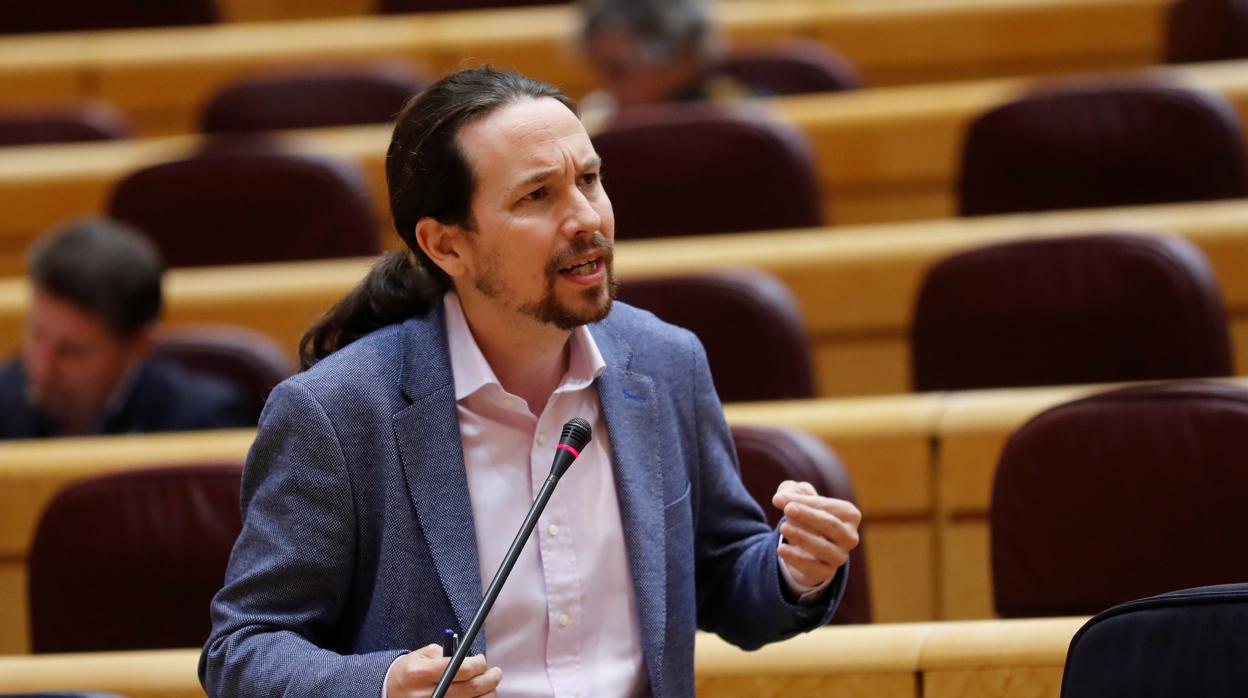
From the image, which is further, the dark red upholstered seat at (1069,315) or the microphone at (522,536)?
the dark red upholstered seat at (1069,315)

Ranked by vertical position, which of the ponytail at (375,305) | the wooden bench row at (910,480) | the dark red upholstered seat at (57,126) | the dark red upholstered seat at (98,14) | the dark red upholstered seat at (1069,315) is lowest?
the wooden bench row at (910,480)

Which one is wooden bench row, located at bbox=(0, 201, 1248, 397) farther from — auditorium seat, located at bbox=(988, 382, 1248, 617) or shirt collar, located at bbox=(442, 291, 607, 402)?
shirt collar, located at bbox=(442, 291, 607, 402)

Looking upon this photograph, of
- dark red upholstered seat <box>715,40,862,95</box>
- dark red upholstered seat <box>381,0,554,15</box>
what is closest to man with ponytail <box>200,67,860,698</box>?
dark red upholstered seat <box>715,40,862,95</box>

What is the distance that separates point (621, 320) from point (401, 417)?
4.0 inches

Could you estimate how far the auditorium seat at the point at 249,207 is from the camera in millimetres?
1469

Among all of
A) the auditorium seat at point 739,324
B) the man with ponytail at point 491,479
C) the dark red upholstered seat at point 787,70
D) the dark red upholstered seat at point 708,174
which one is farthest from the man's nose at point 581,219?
the dark red upholstered seat at point 787,70

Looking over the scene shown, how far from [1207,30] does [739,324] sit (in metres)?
0.74

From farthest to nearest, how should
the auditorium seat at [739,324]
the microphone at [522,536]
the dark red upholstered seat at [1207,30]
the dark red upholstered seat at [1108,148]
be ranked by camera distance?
the dark red upholstered seat at [1207,30]
the dark red upholstered seat at [1108,148]
the auditorium seat at [739,324]
the microphone at [522,536]

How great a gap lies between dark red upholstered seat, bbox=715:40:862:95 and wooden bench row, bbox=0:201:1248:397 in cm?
37

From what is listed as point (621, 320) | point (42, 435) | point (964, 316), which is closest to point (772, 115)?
point (964, 316)

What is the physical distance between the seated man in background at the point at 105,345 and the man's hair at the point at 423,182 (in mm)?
539

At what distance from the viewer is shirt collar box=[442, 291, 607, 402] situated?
2.18 feet

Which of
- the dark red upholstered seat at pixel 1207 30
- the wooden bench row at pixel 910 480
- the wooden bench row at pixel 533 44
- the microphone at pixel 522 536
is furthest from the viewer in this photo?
the wooden bench row at pixel 533 44

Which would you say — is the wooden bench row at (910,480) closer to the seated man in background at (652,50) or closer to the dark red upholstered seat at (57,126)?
the seated man in background at (652,50)
